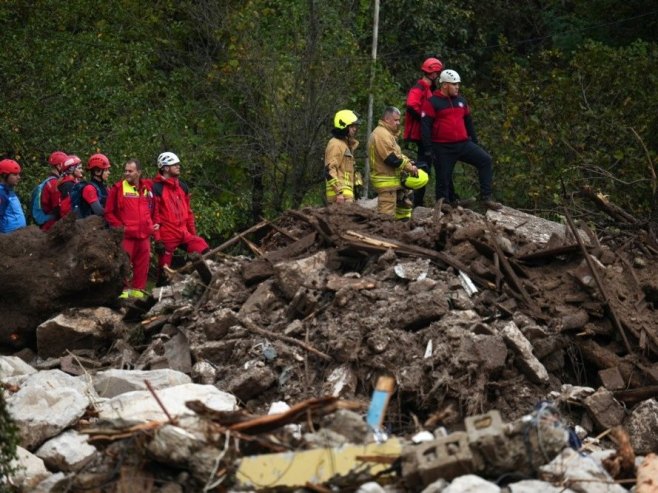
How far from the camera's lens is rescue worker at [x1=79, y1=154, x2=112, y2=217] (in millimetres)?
16828

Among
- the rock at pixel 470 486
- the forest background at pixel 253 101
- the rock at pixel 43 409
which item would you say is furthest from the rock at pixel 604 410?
the forest background at pixel 253 101

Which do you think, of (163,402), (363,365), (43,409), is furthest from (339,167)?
(43,409)

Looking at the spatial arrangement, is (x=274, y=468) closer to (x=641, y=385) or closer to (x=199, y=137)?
(x=641, y=385)

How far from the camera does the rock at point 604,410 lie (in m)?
13.2

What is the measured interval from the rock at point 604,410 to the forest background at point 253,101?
788 cm

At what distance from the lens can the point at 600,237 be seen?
1609 centimetres

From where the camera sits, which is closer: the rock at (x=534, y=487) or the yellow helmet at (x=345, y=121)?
the rock at (x=534, y=487)

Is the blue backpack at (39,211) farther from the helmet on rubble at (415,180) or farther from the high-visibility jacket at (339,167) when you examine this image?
the helmet on rubble at (415,180)

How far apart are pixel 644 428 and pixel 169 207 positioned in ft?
20.9

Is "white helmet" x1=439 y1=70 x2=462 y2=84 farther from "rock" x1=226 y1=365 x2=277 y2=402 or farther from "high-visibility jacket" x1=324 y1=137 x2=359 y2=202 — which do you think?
"rock" x1=226 y1=365 x2=277 y2=402

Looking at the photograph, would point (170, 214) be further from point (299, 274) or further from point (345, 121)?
point (299, 274)

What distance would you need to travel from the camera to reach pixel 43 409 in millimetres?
12500

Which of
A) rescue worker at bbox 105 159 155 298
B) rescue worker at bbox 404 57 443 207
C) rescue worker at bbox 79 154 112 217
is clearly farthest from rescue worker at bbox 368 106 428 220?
rescue worker at bbox 79 154 112 217

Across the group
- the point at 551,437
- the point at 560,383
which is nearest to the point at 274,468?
the point at 551,437
